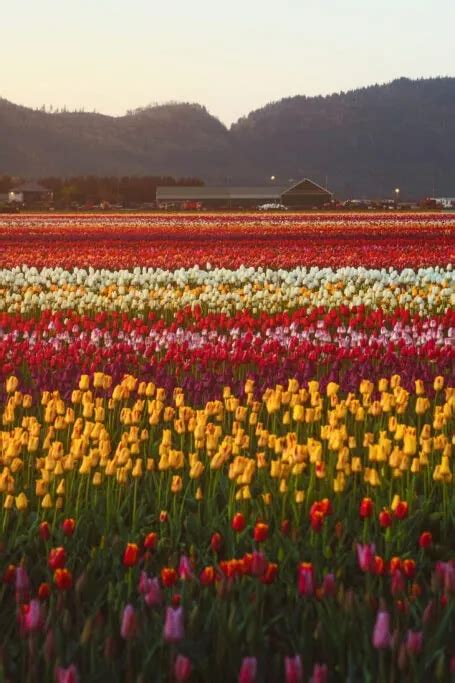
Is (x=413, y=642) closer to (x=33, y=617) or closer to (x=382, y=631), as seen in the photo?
(x=382, y=631)

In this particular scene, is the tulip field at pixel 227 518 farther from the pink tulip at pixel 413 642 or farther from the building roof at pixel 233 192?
the building roof at pixel 233 192

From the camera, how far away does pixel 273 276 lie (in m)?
18.3

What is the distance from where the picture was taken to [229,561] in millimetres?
4410

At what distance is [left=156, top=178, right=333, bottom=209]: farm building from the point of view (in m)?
116

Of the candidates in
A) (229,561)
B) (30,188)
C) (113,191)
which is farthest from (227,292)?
(30,188)

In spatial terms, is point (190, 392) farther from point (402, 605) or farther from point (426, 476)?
point (402, 605)

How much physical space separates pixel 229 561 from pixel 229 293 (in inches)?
431

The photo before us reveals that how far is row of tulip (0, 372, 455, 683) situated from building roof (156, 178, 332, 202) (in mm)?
111597

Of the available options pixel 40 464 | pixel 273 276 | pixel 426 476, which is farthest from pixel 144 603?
pixel 273 276

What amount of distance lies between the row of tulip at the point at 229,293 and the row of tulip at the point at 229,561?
23.0ft

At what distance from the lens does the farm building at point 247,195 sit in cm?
11588

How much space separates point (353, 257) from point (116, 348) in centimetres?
1310

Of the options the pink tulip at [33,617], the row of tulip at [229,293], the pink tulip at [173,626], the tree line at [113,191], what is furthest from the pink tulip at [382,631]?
the tree line at [113,191]

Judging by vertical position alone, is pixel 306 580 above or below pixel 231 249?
below
